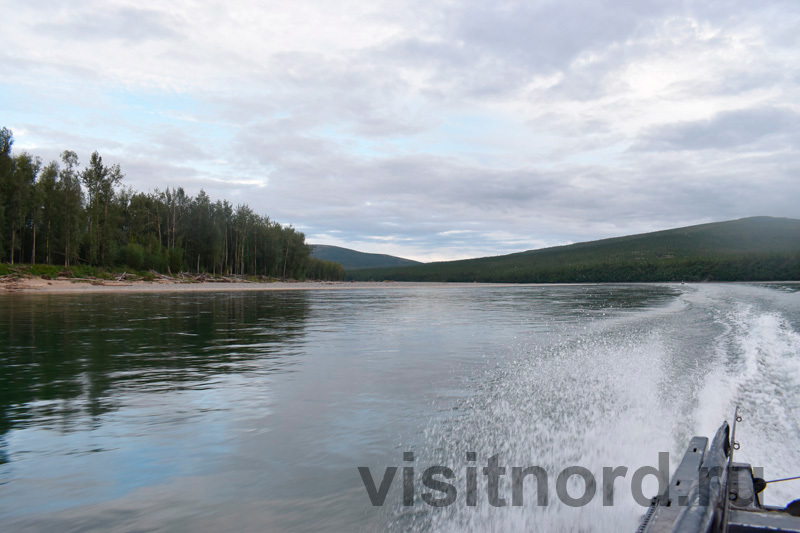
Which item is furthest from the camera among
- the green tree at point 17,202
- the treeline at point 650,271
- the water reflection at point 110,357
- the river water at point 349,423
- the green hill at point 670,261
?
the green hill at point 670,261

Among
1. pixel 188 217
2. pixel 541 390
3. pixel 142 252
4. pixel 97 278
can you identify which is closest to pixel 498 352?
pixel 541 390

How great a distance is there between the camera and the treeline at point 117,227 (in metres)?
58.8

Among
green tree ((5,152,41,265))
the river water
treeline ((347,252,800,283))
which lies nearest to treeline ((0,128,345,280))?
green tree ((5,152,41,265))

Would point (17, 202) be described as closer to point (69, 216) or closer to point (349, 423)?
point (69, 216)

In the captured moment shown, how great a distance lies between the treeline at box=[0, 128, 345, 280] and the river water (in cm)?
5421

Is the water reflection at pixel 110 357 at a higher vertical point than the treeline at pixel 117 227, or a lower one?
lower

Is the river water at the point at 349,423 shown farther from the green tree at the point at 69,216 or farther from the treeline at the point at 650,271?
the treeline at the point at 650,271

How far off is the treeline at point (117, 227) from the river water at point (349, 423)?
54215 mm

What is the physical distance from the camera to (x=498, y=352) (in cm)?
1323

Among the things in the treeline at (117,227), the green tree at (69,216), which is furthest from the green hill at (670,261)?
the green tree at (69,216)

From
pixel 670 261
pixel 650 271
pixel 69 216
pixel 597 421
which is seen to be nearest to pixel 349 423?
pixel 597 421

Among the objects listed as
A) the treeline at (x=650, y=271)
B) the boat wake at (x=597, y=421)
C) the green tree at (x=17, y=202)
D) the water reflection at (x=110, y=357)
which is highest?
the green tree at (x=17, y=202)

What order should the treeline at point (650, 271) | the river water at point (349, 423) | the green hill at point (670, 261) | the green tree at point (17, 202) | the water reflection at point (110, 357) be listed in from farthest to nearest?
the green hill at point (670, 261)
the treeline at point (650, 271)
the green tree at point (17, 202)
the water reflection at point (110, 357)
the river water at point (349, 423)

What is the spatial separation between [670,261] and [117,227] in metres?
129
